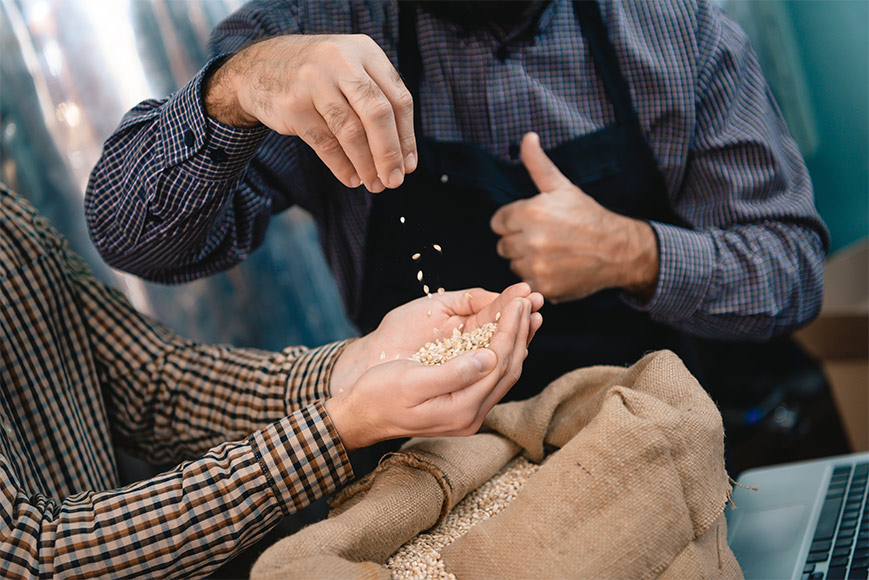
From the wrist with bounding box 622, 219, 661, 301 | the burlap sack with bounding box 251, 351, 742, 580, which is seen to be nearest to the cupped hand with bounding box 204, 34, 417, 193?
the burlap sack with bounding box 251, 351, 742, 580

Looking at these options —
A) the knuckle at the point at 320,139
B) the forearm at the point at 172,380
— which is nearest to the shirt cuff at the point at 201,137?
the knuckle at the point at 320,139

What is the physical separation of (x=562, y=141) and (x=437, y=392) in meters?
0.59

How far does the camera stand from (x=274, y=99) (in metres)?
0.84

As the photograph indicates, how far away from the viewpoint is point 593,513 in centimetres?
73

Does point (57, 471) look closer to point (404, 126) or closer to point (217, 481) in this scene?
point (217, 481)

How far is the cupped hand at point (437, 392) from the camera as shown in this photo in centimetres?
77

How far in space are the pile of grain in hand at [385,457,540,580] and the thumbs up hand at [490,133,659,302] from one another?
0.30 meters

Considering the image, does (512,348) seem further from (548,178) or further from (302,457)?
(548,178)

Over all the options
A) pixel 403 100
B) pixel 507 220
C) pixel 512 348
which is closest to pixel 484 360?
pixel 512 348

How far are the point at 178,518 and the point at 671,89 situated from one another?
93cm

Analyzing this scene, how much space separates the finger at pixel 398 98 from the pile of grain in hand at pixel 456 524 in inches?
14.6

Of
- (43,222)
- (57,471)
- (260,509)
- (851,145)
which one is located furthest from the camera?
(851,145)

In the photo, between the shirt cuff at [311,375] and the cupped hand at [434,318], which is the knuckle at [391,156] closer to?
the cupped hand at [434,318]

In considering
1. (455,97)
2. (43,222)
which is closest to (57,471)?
(43,222)
